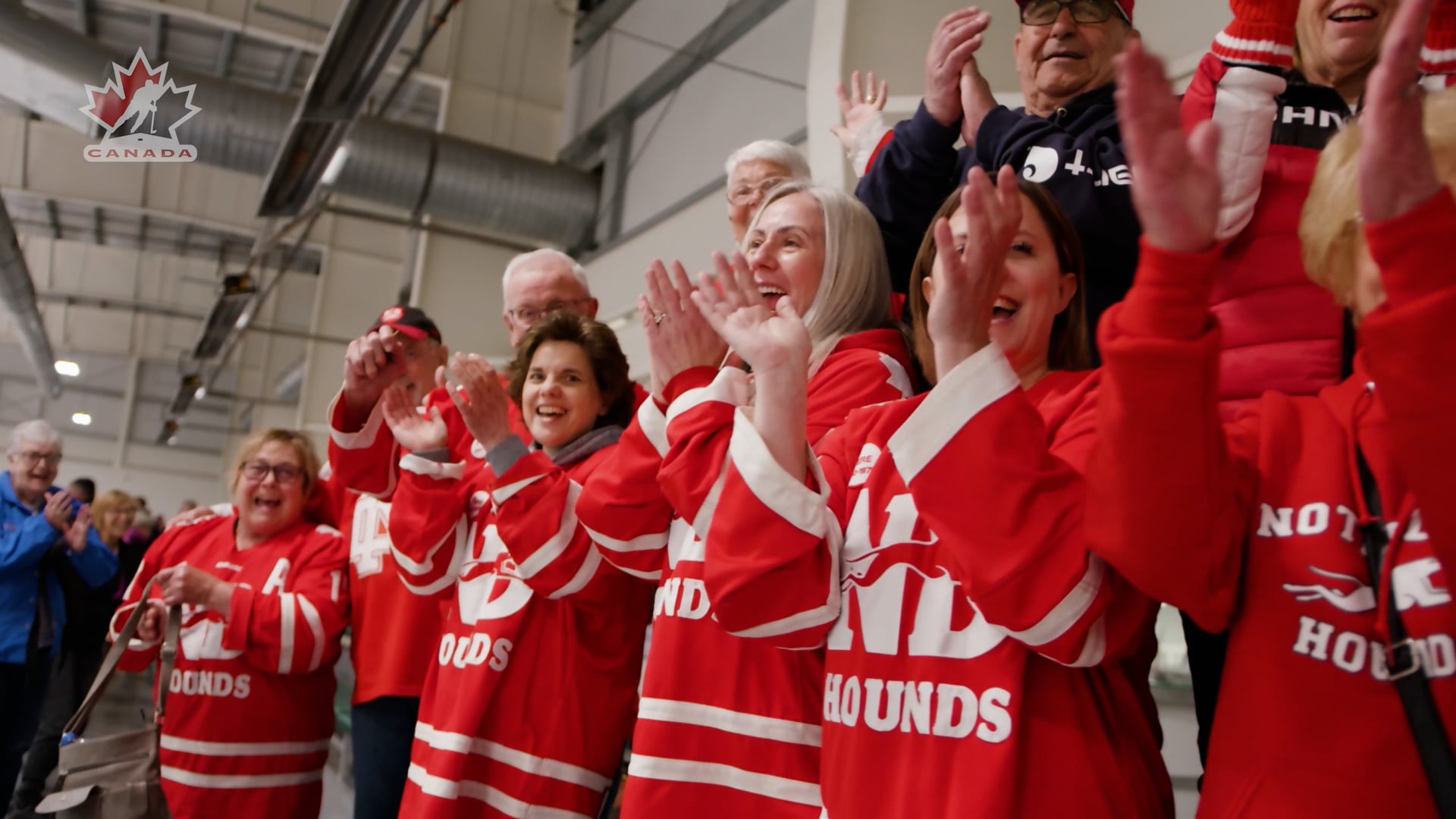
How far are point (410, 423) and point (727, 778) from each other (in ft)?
3.92

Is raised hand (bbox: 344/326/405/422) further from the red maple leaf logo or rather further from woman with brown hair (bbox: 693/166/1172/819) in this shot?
the red maple leaf logo

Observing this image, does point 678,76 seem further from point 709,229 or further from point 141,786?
point 141,786

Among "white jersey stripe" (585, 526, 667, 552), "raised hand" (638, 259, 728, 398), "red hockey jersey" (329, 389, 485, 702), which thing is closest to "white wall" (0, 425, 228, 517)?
"red hockey jersey" (329, 389, 485, 702)

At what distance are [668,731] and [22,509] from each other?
3956 millimetres

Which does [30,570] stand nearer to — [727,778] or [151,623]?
[151,623]

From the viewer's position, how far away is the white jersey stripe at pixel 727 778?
1475 mm

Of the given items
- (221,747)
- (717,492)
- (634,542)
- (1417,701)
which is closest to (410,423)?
(634,542)

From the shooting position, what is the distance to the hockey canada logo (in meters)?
4.00

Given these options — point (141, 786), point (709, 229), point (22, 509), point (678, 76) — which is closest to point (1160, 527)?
point (141, 786)

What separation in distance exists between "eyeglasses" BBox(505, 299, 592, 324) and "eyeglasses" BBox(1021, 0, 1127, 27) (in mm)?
1483

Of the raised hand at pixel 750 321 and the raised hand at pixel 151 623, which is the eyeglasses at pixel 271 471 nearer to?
the raised hand at pixel 151 623

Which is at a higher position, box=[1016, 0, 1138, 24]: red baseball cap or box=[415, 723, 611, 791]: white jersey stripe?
box=[1016, 0, 1138, 24]: red baseball cap

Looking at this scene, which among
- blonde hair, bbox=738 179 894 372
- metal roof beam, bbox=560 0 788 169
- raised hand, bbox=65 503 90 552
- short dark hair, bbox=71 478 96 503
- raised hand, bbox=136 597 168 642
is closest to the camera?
blonde hair, bbox=738 179 894 372

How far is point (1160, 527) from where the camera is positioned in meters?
0.94
